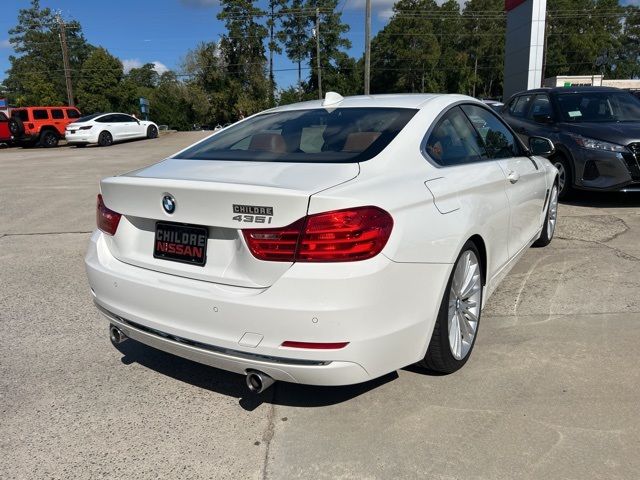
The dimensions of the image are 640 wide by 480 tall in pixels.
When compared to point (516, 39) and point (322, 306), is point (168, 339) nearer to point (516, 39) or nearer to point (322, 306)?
point (322, 306)

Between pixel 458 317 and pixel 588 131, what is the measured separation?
18.2ft

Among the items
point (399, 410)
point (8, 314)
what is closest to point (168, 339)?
point (399, 410)

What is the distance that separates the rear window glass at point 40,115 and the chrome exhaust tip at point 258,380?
90.9ft

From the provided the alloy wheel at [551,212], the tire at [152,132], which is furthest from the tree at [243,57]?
the alloy wheel at [551,212]

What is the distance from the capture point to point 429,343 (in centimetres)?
277

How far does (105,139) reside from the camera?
85.3 ft

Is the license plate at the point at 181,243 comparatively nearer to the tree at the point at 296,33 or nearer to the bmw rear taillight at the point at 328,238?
the bmw rear taillight at the point at 328,238

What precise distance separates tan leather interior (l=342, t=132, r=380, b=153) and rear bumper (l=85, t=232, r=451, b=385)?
0.75 meters

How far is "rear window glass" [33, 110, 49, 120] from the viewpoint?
25944mm

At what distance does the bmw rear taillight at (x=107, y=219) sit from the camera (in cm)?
288

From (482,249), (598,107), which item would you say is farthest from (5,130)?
(482,249)

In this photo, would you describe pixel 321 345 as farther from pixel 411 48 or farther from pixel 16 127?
pixel 411 48

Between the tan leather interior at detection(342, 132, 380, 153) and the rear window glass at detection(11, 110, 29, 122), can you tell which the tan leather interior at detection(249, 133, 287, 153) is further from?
the rear window glass at detection(11, 110, 29, 122)

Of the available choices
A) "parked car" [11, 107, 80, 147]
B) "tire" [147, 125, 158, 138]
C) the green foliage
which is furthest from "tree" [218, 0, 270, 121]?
"parked car" [11, 107, 80, 147]
